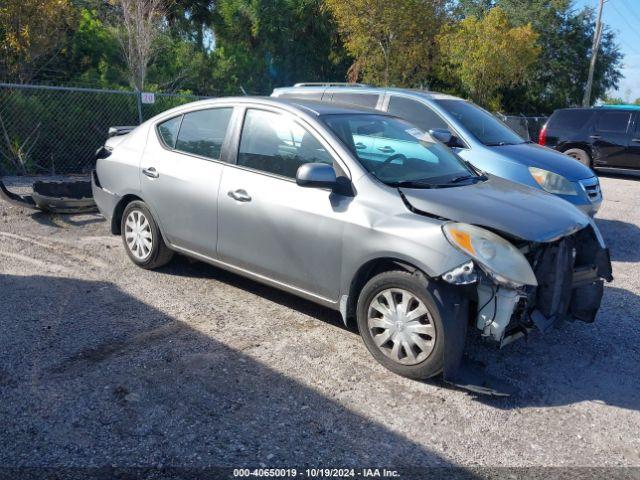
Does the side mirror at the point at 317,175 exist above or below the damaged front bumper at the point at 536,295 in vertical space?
above

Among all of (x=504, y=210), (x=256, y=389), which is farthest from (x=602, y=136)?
(x=256, y=389)

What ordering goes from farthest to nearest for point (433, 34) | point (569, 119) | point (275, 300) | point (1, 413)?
point (433, 34)
point (569, 119)
point (275, 300)
point (1, 413)

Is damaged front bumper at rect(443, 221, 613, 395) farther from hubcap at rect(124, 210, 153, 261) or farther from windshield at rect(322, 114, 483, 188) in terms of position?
hubcap at rect(124, 210, 153, 261)

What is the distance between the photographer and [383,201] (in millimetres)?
4023

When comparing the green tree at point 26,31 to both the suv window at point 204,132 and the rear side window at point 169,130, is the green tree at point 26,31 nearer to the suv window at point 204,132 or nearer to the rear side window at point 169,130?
the rear side window at point 169,130

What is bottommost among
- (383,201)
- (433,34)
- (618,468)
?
(618,468)

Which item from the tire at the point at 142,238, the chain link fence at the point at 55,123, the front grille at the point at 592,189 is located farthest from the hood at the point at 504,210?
the chain link fence at the point at 55,123

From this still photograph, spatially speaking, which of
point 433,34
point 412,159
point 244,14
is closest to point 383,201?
point 412,159

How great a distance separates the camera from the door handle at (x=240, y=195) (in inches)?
183

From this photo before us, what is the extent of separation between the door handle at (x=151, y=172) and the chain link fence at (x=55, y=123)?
594 centimetres

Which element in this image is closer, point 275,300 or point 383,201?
point 383,201

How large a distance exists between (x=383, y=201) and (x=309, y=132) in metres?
0.88

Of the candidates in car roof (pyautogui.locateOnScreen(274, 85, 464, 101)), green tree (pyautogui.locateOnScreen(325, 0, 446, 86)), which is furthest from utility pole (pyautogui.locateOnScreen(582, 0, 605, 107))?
car roof (pyautogui.locateOnScreen(274, 85, 464, 101))

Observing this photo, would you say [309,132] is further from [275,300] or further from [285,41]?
[285,41]
